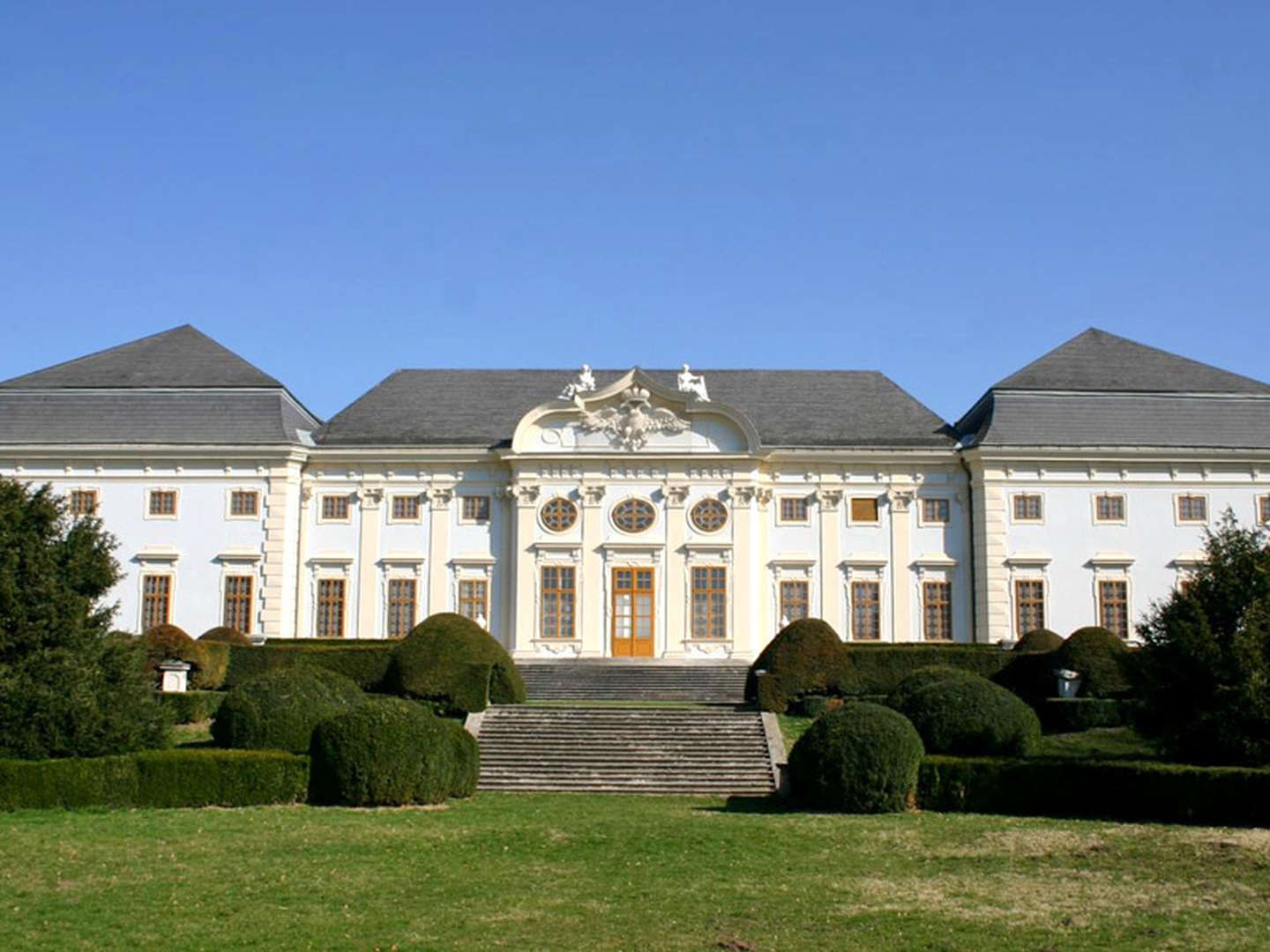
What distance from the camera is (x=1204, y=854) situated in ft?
54.3

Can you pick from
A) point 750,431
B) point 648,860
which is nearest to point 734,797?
point 648,860

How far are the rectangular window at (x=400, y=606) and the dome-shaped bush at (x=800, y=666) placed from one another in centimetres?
1253

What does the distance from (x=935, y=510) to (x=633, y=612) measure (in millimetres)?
9035

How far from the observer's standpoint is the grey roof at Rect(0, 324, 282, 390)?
42.3 m

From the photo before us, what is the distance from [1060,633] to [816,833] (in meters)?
23.0

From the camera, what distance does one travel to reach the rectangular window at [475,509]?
41562 mm

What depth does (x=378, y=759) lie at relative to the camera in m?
21.2

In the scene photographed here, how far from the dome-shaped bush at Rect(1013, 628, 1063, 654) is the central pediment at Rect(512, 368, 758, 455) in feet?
30.0

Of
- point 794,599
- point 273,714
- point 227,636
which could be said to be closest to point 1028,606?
point 794,599

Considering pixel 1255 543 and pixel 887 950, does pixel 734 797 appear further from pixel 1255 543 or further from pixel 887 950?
pixel 887 950

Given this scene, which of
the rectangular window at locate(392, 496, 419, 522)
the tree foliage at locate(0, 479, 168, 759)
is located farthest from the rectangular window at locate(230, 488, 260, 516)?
the tree foliage at locate(0, 479, 168, 759)

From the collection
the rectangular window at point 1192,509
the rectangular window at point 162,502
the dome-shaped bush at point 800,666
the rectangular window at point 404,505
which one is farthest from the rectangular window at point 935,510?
the rectangular window at point 162,502

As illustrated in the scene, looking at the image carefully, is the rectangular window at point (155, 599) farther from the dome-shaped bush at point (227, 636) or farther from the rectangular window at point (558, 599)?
the rectangular window at point (558, 599)

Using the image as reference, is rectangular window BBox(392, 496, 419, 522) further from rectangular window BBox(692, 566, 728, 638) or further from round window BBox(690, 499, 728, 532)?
rectangular window BBox(692, 566, 728, 638)
